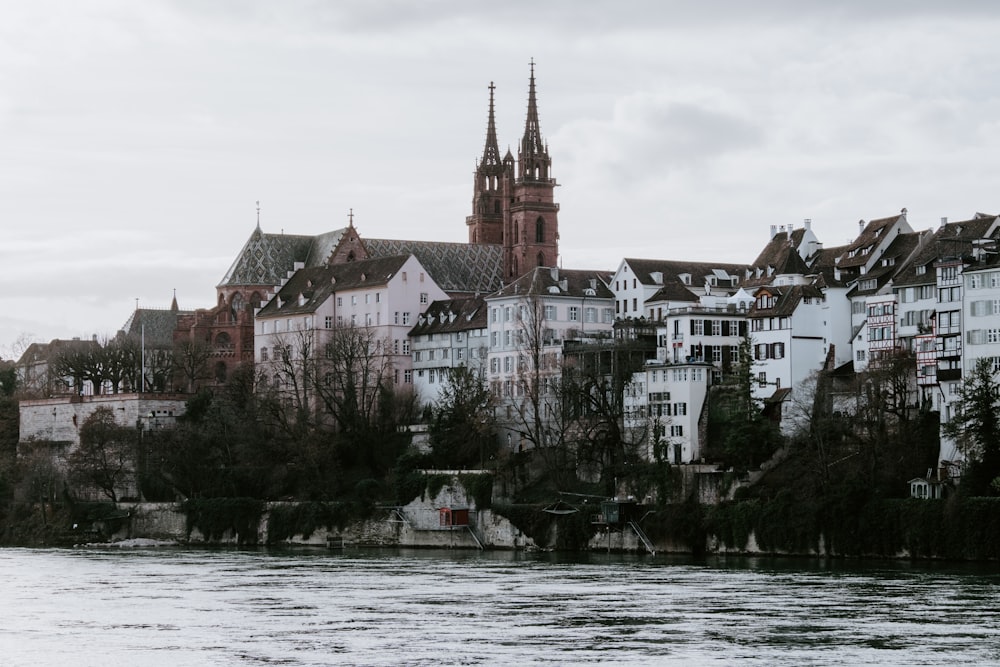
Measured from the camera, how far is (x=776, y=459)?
100 metres

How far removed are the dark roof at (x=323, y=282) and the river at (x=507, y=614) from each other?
5148 centimetres

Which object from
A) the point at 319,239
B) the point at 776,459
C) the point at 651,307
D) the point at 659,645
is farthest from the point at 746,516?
the point at 319,239

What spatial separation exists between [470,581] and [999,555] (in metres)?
24.1

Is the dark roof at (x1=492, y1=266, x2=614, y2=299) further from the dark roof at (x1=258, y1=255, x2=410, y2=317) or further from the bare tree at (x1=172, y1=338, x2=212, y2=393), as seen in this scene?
the bare tree at (x1=172, y1=338, x2=212, y2=393)

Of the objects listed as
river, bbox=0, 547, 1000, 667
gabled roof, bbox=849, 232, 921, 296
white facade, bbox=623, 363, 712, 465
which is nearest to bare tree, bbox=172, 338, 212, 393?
white facade, bbox=623, 363, 712, 465

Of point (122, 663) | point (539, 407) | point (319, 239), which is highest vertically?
point (319, 239)

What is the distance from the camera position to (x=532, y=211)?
538ft

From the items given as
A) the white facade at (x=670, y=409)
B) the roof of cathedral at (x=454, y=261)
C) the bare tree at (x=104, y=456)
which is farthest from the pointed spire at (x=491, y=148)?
the white facade at (x=670, y=409)

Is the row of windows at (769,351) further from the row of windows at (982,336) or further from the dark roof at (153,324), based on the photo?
the dark roof at (153,324)

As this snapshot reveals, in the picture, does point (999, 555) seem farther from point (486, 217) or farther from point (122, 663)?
point (486, 217)

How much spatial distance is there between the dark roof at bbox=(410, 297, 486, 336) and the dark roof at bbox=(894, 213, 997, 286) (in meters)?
36.8

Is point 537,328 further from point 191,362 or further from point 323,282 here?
point 191,362

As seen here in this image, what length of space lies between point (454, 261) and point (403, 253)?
5.00 metres

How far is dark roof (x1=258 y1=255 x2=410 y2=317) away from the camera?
144 metres
